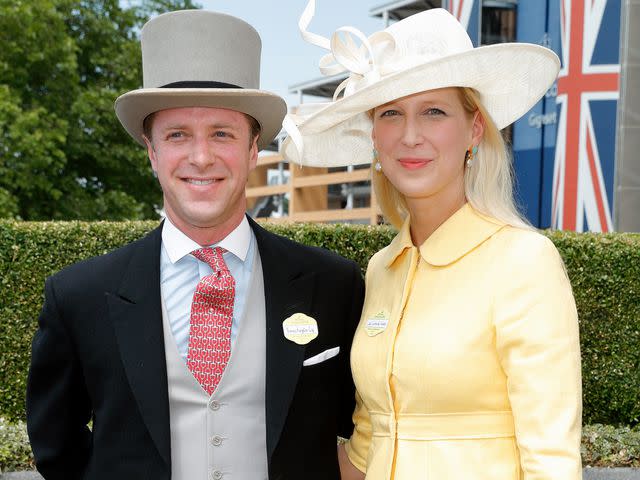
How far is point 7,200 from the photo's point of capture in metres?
18.0

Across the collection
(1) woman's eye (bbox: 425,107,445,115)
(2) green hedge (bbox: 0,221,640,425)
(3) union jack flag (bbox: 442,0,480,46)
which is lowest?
(2) green hedge (bbox: 0,221,640,425)

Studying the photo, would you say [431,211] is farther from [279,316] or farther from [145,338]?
[145,338]

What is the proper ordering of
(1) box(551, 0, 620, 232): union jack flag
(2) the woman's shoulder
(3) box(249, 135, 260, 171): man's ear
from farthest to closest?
1. (1) box(551, 0, 620, 232): union jack flag
2. (3) box(249, 135, 260, 171): man's ear
3. (2) the woman's shoulder

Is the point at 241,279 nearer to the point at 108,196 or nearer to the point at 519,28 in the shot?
the point at 108,196

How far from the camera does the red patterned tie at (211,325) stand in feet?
8.44

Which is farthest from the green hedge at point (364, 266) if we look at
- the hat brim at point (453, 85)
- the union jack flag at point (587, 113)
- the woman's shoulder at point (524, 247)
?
the union jack flag at point (587, 113)

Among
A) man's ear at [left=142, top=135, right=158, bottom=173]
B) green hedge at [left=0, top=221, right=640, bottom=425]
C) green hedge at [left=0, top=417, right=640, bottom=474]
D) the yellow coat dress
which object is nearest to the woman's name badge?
the yellow coat dress

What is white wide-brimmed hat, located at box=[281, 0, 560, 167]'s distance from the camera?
8.34 ft

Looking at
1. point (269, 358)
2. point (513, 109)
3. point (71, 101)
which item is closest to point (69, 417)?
point (269, 358)

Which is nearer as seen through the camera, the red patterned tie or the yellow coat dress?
the yellow coat dress

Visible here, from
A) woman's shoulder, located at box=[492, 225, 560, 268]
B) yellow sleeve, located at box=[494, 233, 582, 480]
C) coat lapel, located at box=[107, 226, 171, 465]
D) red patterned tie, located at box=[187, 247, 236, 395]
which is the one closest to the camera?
yellow sleeve, located at box=[494, 233, 582, 480]

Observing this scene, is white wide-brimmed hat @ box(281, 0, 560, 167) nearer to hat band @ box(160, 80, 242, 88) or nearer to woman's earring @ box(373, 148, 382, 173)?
woman's earring @ box(373, 148, 382, 173)

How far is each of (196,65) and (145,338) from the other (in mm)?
981

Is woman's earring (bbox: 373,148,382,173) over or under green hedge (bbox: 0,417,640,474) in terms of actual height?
over
